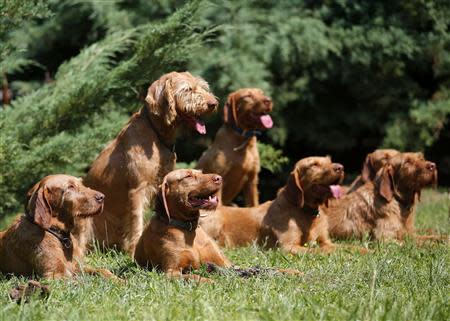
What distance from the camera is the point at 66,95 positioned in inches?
400

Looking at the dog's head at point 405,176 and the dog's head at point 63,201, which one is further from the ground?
the dog's head at point 63,201

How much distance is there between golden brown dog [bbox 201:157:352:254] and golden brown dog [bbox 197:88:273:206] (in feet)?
3.42

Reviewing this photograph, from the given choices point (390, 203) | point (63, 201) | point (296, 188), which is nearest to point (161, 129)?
point (296, 188)

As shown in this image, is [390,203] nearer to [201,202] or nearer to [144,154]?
[144,154]

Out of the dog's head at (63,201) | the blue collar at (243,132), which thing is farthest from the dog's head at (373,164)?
the dog's head at (63,201)

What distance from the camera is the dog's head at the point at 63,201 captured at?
22.2 ft

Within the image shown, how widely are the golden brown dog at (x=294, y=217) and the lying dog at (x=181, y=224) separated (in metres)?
1.69

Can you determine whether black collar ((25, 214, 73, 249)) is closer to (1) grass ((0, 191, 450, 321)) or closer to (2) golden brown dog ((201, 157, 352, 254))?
(1) grass ((0, 191, 450, 321))

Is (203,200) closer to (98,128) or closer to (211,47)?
(98,128)

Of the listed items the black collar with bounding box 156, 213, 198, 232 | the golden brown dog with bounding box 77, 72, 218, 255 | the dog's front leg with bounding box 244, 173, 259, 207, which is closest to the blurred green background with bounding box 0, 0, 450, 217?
the dog's front leg with bounding box 244, 173, 259, 207

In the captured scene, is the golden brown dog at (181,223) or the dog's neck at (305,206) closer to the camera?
the golden brown dog at (181,223)

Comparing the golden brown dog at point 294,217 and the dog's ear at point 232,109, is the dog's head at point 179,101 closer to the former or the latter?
the golden brown dog at point 294,217

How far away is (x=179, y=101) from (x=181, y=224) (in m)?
1.69

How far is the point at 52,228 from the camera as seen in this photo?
272 inches
